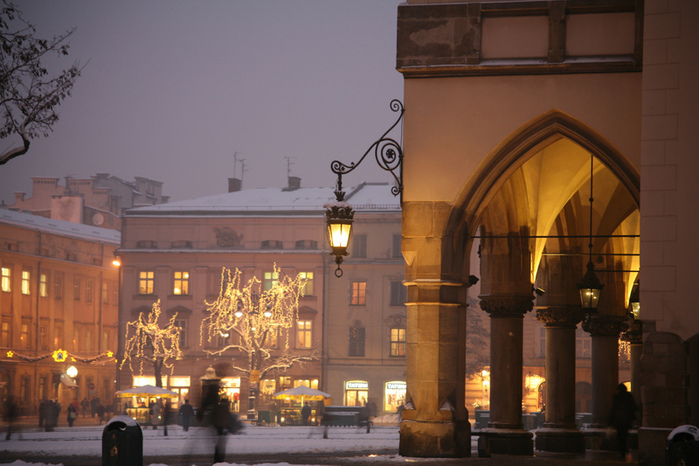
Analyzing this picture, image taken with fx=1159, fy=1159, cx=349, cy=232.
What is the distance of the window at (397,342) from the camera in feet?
211

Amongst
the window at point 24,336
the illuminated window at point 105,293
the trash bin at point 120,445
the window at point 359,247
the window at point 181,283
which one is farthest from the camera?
the illuminated window at point 105,293

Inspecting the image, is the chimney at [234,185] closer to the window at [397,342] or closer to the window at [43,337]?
the window at [43,337]

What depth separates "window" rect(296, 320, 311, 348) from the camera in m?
65.2

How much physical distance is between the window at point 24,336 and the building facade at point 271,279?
531 cm

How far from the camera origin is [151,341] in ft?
215

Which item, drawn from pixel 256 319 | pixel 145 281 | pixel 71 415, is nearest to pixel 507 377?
pixel 71 415

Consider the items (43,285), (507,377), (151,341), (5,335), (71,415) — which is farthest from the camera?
(43,285)

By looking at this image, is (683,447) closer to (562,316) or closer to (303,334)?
(562,316)

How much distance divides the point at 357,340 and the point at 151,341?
11696 millimetres

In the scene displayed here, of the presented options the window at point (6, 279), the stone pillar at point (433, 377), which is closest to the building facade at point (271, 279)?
the window at point (6, 279)

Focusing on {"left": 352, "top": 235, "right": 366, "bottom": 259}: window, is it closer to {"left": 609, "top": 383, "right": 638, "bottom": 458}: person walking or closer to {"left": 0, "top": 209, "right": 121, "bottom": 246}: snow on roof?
{"left": 0, "top": 209, "right": 121, "bottom": 246}: snow on roof

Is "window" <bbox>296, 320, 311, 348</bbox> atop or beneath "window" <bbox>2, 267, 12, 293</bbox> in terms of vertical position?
beneath

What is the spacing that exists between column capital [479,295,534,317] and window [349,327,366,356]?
4522cm

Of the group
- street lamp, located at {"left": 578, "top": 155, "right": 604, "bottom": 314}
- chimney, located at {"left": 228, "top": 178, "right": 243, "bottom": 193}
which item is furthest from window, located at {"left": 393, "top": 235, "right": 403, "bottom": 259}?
street lamp, located at {"left": 578, "top": 155, "right": 604, "bottom": 314}
